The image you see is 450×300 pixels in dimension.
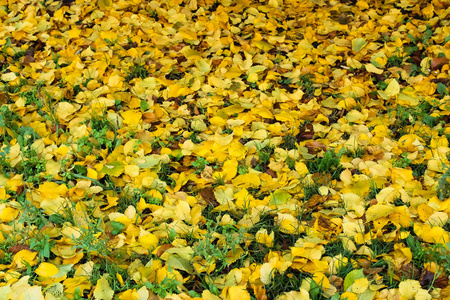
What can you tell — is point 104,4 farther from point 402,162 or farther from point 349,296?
point 349,296

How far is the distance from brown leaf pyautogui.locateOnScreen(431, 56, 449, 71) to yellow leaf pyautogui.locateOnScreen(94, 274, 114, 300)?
230cm

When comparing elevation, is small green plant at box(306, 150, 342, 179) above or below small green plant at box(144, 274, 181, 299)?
above

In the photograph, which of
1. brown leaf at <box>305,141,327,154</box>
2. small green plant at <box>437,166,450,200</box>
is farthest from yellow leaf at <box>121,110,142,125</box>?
small green plant at <box>437,166,450,200</box>

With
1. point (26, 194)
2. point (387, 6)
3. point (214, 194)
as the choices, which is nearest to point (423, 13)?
point (387, 6)

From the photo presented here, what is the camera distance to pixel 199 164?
7.30 ft

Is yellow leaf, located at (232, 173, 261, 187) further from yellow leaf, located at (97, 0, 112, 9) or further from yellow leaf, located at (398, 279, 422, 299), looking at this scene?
yellow leaf, located at (97, 0, 112, 9)

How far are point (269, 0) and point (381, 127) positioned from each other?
1596 millimetres

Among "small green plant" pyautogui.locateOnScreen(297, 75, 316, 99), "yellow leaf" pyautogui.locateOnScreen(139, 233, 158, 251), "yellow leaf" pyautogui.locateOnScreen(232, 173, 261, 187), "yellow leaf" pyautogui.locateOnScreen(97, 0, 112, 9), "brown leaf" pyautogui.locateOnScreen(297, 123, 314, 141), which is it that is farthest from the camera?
"yellow leaf" pyautogui.locateOnScreen(97, 0, 112, 9)

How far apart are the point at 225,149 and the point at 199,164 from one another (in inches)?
7.0

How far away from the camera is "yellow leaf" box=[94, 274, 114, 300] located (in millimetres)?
1654

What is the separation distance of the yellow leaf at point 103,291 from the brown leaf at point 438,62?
2.30 metres

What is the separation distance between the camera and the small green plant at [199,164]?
222 centimetres

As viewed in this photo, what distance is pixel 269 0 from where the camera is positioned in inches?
137

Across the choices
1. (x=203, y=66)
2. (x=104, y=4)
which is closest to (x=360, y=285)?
(x=203, y=66)
